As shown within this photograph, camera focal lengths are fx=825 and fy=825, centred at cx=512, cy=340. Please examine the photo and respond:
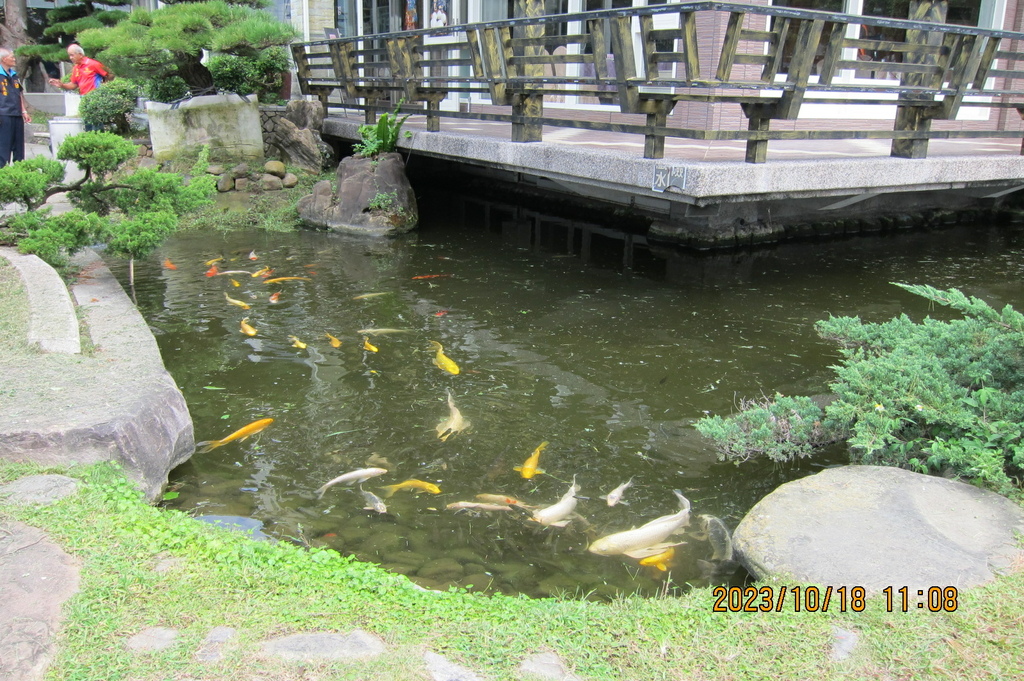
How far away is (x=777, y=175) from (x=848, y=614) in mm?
5039

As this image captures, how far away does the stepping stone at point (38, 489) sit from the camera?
3604mm

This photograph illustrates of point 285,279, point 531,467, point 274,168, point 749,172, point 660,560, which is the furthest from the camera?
point 274,168

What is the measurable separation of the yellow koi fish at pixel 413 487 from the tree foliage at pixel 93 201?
4183 millimetres

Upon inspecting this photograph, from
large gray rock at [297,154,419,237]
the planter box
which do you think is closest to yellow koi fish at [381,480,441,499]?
large gray rock at [297,154,419,237]

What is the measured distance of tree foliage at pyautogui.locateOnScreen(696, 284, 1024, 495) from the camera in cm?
402

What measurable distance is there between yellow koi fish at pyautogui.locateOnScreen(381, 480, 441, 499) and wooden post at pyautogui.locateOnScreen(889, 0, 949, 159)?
20.2 ft

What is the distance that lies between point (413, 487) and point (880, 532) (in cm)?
234

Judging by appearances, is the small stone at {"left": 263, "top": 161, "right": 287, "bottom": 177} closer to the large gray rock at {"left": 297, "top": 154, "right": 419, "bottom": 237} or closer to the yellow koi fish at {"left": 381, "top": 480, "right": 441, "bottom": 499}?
the large gray rock at {"left": 297, "top": 154, "right": 419, "bottom": 237}

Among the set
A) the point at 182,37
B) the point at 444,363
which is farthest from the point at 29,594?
the point at 182,37

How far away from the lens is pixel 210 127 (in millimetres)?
12836

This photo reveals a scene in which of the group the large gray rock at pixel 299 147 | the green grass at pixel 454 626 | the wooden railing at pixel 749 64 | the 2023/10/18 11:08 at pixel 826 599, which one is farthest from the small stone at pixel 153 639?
the large gray rock at pixel 299 147

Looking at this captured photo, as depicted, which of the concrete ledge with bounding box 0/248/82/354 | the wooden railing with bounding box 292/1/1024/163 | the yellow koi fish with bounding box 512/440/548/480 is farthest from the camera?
the wooden railing with bounding box 292/1/1024/163

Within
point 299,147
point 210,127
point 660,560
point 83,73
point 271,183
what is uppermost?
point 83,73

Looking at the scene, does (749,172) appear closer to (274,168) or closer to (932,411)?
(932,411)
